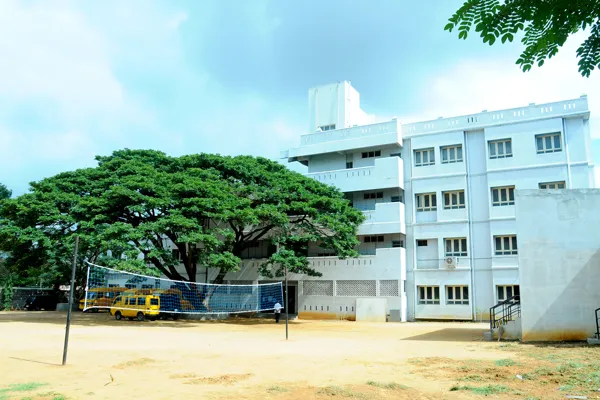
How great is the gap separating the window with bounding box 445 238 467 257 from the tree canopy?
5.81 meters

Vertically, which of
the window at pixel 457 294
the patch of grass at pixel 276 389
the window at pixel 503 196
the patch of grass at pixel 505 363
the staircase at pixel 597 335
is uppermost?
the window at pixel 503 196

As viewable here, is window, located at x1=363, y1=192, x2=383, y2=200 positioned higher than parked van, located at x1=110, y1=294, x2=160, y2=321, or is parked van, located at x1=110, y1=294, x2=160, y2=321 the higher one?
window, located at x1=363, y1=192, x2=383, y2=200

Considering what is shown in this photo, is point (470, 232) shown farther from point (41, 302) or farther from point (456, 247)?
point (41, 302)

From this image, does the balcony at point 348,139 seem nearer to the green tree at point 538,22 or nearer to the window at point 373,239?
the window at point 373,239

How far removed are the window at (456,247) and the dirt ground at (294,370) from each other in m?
13.9

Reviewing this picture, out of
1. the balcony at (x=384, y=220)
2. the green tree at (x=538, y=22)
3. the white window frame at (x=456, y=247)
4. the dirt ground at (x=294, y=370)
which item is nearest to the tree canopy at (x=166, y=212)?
the balcony at (x=384, y=220)

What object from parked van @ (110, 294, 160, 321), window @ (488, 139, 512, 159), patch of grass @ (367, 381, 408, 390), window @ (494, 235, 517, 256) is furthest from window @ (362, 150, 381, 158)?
patch of grass @ (367, 381, 408, 390)

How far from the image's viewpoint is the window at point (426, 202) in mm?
31812

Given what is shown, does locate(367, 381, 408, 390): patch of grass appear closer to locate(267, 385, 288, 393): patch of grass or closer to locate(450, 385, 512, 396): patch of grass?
locate(450, 385, 512, 396): patch of grass

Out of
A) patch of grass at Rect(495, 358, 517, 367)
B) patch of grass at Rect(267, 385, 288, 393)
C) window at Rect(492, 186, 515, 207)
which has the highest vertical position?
window at Rect(492, 186, 515, 207)

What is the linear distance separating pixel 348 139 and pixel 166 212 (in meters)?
13.4

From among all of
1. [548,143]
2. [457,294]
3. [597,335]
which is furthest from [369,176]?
[597,335]

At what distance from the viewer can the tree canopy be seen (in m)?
24.5

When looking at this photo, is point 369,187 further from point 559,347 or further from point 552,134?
point 559,347
